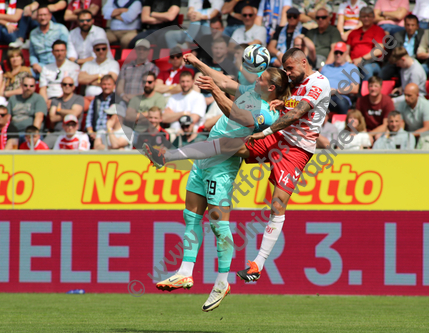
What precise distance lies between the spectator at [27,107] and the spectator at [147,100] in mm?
2510

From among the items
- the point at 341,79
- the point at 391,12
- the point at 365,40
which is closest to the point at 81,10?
the point at 341,79

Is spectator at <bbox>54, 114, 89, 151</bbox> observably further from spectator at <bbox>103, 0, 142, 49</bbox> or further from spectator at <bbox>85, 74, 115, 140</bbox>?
spectator at <bbox>103, 0, 142, 49</bbox>

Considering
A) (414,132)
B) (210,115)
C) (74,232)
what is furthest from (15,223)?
(414,132)

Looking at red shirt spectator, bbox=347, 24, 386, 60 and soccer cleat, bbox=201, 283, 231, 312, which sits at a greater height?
red shirt spectator, bbox=347, 24, 386, 60

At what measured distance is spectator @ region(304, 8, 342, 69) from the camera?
13.6 m

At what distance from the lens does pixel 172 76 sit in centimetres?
1359

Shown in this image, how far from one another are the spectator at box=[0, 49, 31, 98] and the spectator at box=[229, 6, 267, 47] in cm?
A: 494

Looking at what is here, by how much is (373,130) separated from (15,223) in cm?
747

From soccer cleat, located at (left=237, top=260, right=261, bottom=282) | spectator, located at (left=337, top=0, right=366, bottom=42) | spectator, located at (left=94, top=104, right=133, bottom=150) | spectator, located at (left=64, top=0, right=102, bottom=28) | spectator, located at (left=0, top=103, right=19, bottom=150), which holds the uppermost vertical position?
spectator, located at (left=337, top=0, right=366, bottom=42)

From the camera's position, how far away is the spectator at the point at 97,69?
14.0 meters

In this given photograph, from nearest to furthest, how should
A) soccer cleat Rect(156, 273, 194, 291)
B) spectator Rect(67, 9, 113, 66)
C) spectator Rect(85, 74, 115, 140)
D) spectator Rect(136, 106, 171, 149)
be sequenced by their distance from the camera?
soccer cleat Rect(156, 273, 194, 291), spectator Rect(136, 106, 171, 149), spectator Rect(85, 74, 115, 140), spectator Rect(67, 9, 113, 66)

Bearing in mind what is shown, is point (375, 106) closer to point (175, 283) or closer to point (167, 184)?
point (167, 184)

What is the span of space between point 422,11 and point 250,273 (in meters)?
9.34

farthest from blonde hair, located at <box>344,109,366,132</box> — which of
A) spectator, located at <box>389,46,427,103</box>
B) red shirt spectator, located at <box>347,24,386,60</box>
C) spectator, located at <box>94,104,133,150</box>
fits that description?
spectator, located at <box>94,104,133,150</box>
